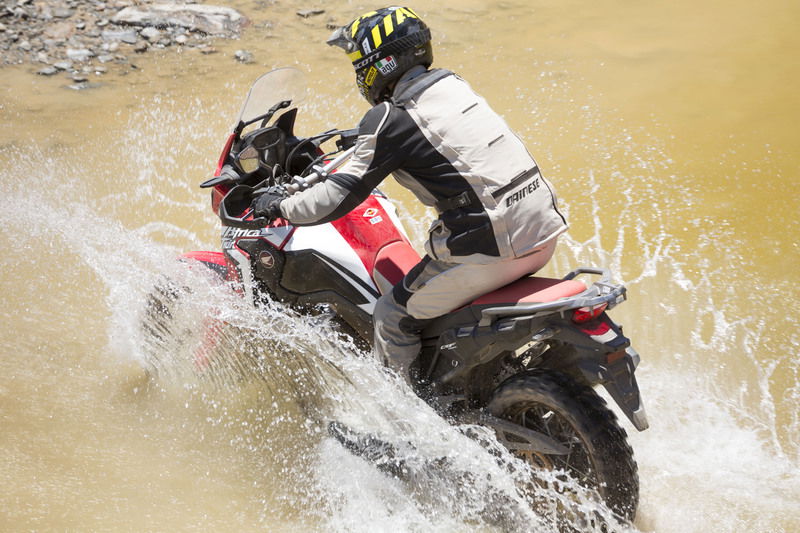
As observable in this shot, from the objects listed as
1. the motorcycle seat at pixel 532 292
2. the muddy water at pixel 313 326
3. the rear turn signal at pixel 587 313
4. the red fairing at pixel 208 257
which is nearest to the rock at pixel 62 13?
the muddy water at pixel 313 326

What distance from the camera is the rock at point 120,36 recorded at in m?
9.82

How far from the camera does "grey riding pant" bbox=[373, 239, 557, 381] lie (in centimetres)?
299

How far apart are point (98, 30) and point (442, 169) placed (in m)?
8.84

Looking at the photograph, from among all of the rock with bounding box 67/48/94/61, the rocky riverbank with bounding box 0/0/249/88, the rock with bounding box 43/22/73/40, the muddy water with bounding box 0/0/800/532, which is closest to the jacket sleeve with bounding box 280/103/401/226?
the muddy water with bounding box 0/0/800/532

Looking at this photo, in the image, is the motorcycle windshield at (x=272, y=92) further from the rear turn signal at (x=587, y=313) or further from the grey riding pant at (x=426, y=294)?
the rear turn signal at (x=587, y=313)

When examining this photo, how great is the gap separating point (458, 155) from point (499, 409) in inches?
42.4

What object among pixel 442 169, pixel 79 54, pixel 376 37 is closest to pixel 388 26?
pixel 376 37

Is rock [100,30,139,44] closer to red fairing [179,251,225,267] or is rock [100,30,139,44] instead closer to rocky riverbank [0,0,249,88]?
rocky riverbank [0,0,249,88]

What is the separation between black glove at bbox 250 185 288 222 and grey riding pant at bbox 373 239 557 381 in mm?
619

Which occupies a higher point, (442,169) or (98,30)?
(442,169)

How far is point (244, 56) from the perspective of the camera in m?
9.54

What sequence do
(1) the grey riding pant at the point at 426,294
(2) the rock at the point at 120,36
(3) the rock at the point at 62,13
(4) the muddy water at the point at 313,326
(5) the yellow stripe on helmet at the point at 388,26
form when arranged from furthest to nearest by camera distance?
(3) the rock at the point at 62,13 → (2) the rock at the point at 120,36 → (4) the muddy water at the point at 313,326 → (1) the grey riding pant at the point at 426,294 → (5) the yellow stripe on helmet at the point at 388,26

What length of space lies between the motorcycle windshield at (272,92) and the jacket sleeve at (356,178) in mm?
777

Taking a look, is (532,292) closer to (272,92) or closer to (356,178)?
→ (356,178)
